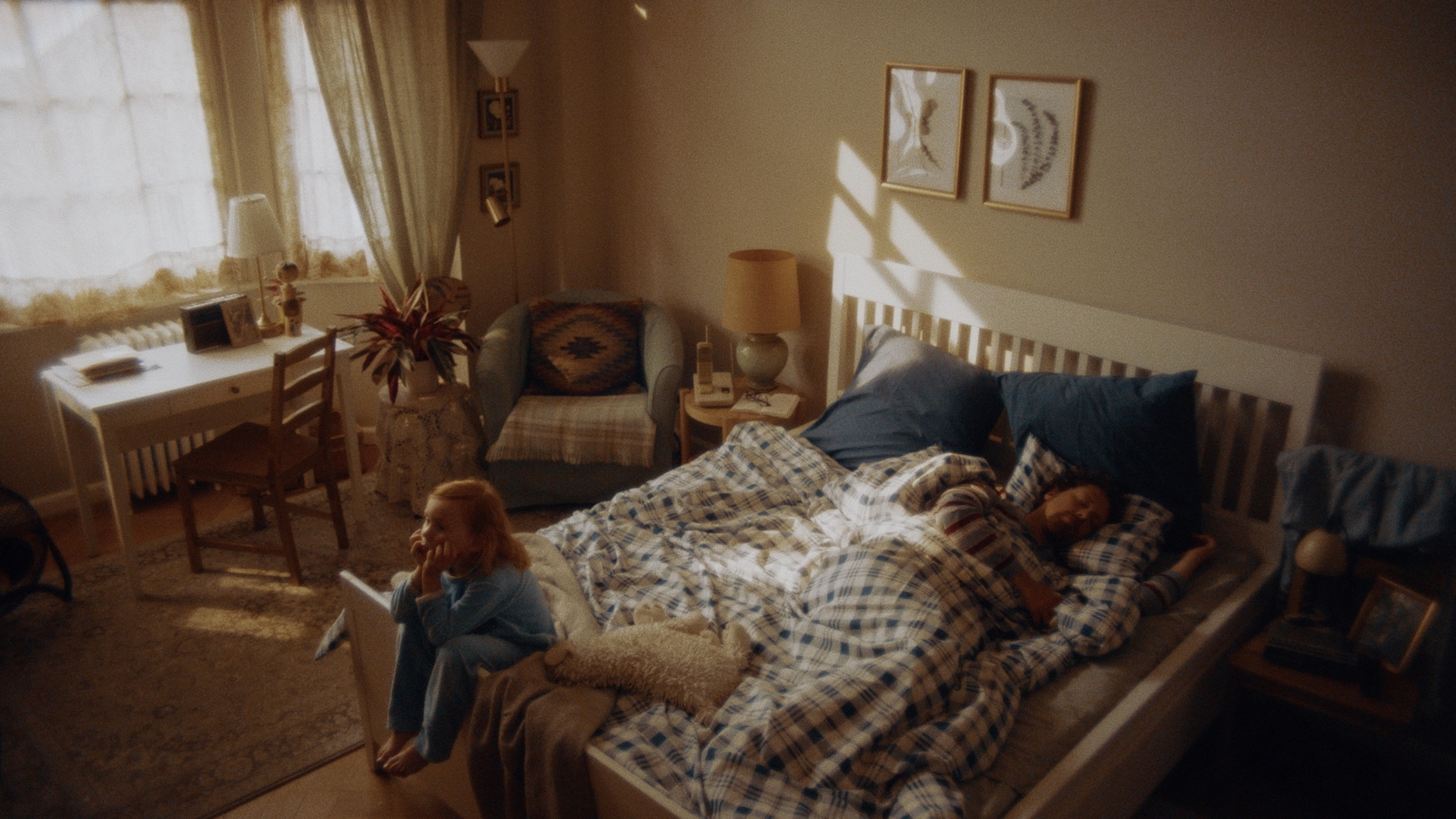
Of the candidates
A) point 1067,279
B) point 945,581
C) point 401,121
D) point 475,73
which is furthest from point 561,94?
point 945,581

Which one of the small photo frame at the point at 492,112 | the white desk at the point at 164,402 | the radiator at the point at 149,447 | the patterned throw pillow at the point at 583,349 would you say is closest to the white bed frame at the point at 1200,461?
A: the patterned throw pillow at the point at 583,349

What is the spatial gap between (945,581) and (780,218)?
80.5 inches

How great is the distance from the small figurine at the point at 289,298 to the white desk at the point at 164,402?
6 cm

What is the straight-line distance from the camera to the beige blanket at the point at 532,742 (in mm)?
2041

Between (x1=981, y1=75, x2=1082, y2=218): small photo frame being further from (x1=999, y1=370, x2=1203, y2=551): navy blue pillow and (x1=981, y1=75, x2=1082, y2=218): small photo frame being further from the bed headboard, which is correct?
(x1=999, y1=370, x2=1203, y2=551): navy blue pillow

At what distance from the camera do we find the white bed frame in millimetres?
2105

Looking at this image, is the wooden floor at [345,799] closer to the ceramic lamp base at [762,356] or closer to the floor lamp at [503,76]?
the ceramic lamp base at [762,356]

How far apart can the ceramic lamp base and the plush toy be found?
1783mm

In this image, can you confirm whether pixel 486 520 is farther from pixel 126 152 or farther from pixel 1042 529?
pixel 126 152

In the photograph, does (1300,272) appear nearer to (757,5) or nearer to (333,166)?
(757,5)

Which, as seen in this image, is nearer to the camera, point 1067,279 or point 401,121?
point 1067,279

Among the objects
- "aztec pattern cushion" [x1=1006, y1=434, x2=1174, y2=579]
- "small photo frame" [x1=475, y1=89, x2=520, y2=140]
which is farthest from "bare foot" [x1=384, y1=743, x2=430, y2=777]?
"small photo frame" [x1=475, y1=89, x2=520, y2=140]

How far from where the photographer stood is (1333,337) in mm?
2688

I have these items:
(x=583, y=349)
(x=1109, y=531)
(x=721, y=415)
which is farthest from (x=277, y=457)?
(x=1109, y=531)
